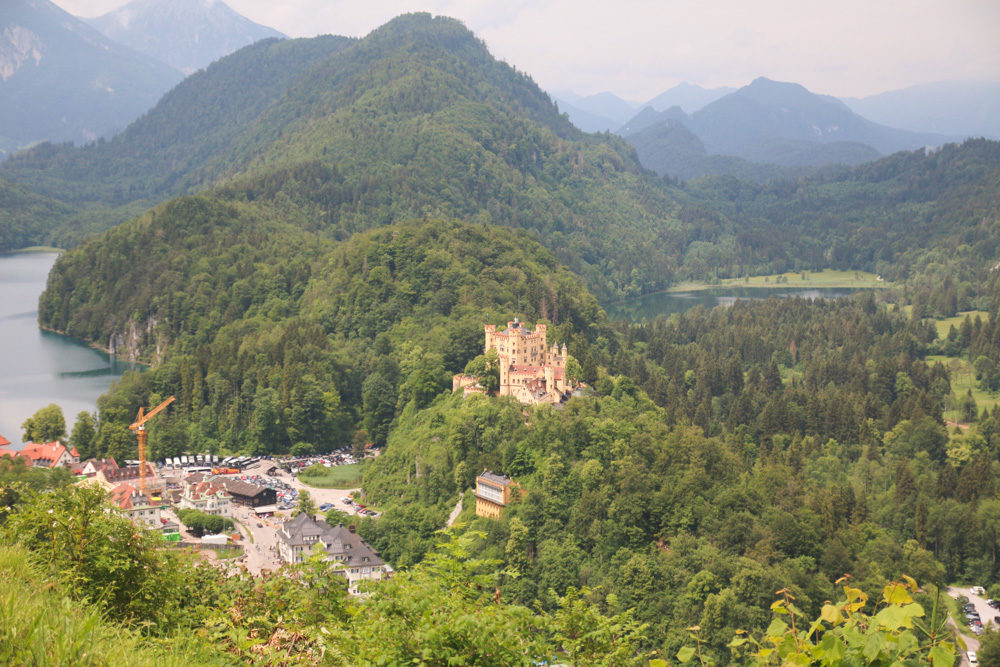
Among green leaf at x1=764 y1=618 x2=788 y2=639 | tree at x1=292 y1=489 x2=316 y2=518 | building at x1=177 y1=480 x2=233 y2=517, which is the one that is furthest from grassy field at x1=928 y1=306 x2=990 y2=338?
green leaf at x1=764 y1=618 x2=788 y2=639

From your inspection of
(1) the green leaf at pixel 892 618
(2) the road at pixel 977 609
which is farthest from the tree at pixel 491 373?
(1) the green leaf at pixel 892 618

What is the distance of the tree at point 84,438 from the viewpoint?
199ft

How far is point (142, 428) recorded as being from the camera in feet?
194

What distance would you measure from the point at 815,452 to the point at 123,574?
52770 mm

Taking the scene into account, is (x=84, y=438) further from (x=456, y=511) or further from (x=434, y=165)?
(x=434, y=165)

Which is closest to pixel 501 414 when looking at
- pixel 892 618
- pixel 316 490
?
pixel 316 490

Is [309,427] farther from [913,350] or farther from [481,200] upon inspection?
[481,200]

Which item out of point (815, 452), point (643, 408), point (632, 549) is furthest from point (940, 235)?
point (632, 549)

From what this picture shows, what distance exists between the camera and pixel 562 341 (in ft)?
205

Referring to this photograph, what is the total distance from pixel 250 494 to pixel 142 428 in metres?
11.4

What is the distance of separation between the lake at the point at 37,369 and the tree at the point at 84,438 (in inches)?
216

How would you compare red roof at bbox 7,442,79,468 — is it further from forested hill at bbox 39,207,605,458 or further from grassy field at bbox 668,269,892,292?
grassy field at bbox 668,269,892,292

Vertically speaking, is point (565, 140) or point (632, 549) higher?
point (565, 140)

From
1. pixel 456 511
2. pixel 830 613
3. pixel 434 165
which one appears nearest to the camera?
pixel 830 613
